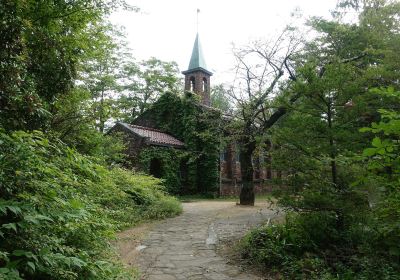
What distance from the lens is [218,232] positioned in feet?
29.5

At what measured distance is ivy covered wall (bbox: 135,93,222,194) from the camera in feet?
68.5

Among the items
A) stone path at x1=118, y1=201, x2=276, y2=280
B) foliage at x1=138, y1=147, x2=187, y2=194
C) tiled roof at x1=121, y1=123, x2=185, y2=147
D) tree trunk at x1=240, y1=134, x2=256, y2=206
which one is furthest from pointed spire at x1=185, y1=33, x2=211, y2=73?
stone path at x1=118, y1=201, x2=276, y2=280

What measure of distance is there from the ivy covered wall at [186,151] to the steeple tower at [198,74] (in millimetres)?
4000

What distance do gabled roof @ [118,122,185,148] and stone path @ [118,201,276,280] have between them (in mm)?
9826

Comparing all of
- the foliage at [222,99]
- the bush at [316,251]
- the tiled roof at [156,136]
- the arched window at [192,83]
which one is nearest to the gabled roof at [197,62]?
the arched window at [192,83]

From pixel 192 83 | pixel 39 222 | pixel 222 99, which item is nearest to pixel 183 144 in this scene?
pixel 222 99

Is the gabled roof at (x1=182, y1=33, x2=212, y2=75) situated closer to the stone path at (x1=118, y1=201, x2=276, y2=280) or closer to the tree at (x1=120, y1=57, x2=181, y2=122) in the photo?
the tree at (x1=120, y1=57, x2=181, y2=122)

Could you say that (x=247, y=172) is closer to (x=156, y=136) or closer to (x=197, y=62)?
(x=156, y=136)

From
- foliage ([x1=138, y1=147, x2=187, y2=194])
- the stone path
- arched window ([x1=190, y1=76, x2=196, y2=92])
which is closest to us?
the stone path

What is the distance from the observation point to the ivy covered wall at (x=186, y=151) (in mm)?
20875

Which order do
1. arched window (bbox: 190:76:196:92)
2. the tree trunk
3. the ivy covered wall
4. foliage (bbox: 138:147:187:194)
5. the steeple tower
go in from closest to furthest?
the tree trunk
foliage (bbox: 138:147:187:194)
the ivy covered wall
the steeple tower
arched window (bbox: 190:76:196:92)

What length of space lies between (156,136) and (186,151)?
2266 mm

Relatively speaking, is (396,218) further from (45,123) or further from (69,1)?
(69,1)

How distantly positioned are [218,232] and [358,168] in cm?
431
